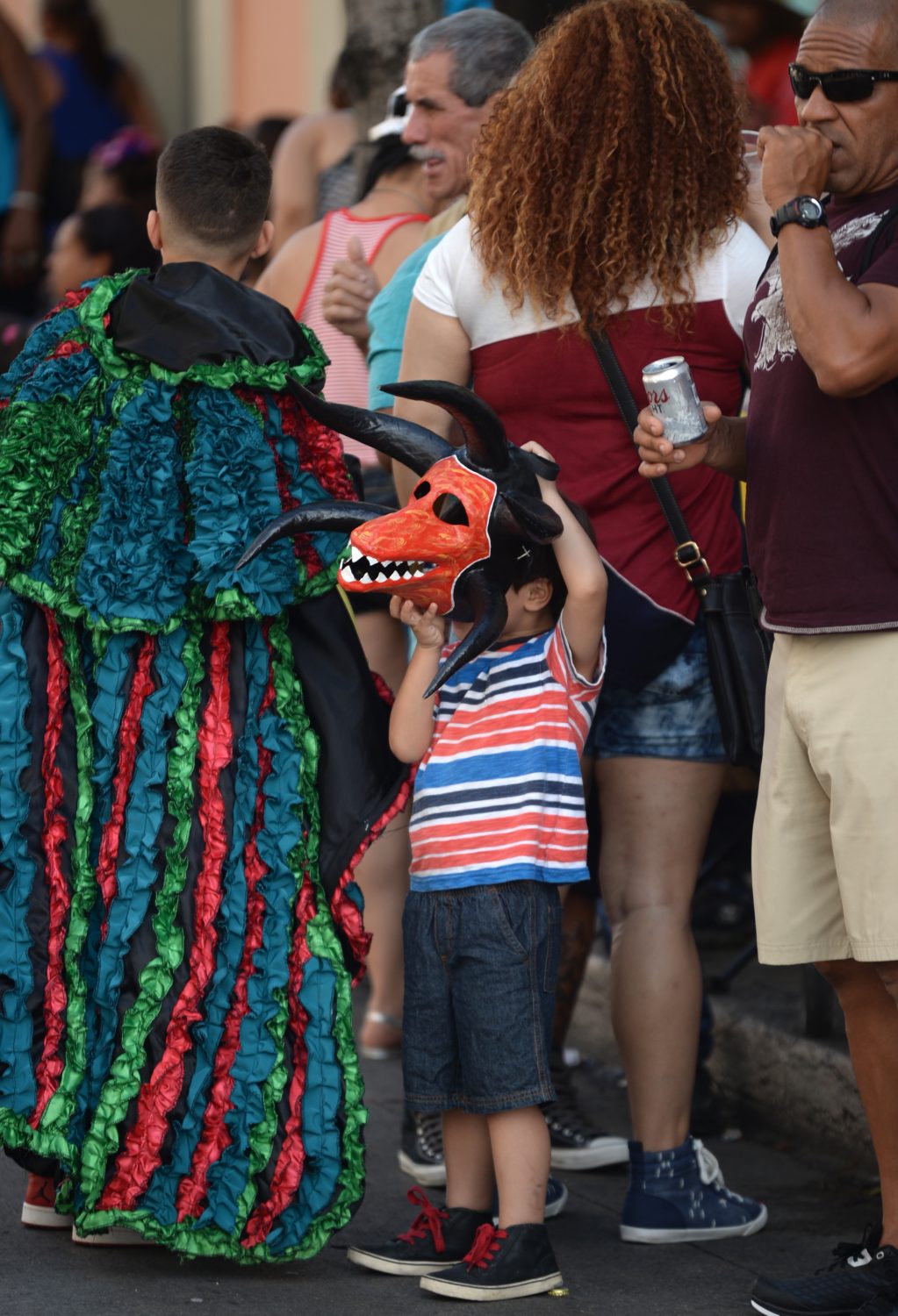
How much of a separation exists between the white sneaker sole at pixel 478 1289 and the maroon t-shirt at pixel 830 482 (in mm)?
1214

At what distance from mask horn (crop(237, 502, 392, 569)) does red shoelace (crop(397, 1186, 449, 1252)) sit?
1174mm

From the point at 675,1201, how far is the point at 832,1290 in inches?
21.0

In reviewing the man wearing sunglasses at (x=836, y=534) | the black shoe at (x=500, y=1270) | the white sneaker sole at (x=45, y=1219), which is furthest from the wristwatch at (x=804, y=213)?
the white sneaker sole at (x=45, y=1219)

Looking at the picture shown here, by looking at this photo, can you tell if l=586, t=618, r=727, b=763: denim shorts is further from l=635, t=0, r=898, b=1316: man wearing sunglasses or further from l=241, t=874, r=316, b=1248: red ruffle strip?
l=241, t=874, r=316, b=1248: red ruffle strip

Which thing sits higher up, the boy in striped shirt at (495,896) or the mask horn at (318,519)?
the mask horn at (318,519)

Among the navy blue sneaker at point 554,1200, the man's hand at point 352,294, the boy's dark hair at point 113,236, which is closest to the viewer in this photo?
the navy blue sneaker at point 554,1200

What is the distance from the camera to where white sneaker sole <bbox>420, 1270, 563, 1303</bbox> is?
354cm

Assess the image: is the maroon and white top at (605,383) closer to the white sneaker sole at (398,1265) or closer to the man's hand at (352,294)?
the man's hand at (352,294)

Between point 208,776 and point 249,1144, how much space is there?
0.64 m

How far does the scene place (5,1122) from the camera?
3557mm

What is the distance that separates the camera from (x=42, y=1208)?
389 cm

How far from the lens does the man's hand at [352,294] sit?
4.64m

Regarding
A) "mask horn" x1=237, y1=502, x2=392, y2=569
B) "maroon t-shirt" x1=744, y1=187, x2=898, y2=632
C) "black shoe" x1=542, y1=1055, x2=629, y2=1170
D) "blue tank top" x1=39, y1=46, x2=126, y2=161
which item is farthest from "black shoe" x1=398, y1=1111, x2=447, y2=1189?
"blue tank top" x1=39, y1=46, x2=126, y2=161

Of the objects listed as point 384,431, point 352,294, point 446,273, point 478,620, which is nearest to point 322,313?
point 352,294
